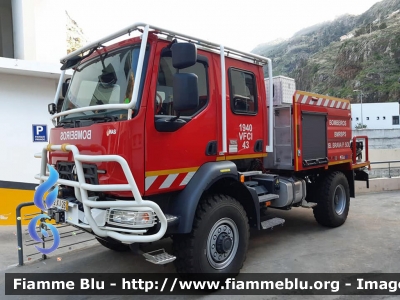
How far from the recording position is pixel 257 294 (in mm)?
3732

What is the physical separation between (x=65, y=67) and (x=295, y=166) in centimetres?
345

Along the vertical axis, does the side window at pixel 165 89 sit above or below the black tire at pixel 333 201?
above

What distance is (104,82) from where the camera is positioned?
364 centimetres

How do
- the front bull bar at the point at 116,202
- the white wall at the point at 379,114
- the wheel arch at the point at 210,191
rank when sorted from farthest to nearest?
the white wall at the point at 379,114, the wheel arch at the point at 210,191, the front bull bar at the point at 116,202

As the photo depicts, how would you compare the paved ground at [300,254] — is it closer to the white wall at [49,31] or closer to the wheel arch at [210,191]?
the wheel arch at [210,191]

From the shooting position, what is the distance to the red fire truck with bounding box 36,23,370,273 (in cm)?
316

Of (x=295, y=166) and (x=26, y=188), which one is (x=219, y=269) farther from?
(x=26, y=188)

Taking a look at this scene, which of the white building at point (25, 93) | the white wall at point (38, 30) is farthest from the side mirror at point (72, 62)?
the white wall at point (38, 30)

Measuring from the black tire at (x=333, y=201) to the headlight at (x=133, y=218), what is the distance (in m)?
3.77

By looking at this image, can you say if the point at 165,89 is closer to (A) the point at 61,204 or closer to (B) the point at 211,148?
(B) the point at 211,148

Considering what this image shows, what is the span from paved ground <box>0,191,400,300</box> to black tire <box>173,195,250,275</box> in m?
0.39

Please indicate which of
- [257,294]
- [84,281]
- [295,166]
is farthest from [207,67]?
[84,281]

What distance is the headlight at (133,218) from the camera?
3.10 m

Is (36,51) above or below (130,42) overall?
above
